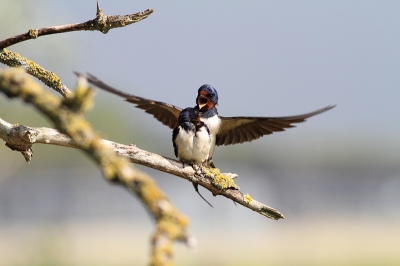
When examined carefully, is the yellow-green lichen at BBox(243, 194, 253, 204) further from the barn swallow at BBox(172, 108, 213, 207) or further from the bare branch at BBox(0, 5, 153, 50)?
the bare branch at BBox(0, 5, 153, 50)

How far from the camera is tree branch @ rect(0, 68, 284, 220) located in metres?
3.48

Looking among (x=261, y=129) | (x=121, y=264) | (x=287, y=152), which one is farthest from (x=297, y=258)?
(x=287, y=152)

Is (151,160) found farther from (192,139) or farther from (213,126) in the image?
(213,126)

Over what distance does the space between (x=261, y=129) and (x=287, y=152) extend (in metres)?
48.9

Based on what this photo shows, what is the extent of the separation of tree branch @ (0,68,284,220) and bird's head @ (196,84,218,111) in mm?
1207

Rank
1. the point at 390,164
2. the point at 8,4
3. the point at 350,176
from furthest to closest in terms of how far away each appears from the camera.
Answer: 1. the point at 390,164
2. the point at 350,176
3. the point at 8,4

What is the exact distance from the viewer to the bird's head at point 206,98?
17.7 ft

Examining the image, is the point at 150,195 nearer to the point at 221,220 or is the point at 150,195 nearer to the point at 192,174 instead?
the point at 192,174

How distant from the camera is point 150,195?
1728mm

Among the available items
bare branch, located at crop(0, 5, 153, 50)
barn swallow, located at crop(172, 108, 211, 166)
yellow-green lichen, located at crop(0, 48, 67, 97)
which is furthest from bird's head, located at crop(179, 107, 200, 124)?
bare branch, located at crop(0, 5, 153, 50)

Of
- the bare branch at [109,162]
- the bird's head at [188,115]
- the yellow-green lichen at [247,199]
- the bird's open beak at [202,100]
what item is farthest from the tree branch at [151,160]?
the bare branch at [109,162]

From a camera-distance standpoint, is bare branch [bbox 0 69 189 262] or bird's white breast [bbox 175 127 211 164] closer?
bare branch [bbox 0 69 189 262]

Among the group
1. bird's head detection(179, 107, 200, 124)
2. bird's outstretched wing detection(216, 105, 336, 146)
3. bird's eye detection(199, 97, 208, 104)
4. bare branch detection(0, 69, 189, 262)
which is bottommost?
bare branch detection(0, 69, 189, 262)

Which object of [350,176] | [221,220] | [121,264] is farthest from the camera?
[350,176]
